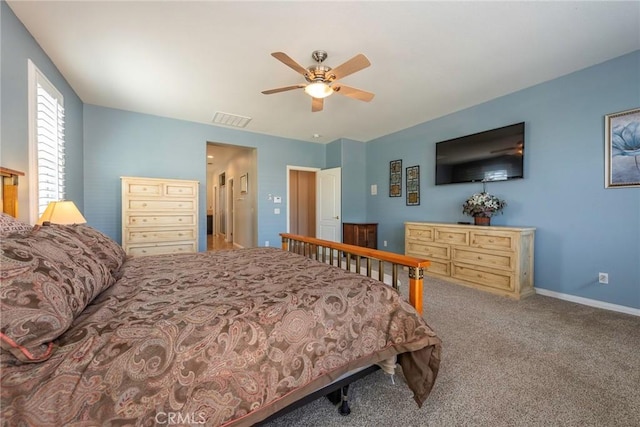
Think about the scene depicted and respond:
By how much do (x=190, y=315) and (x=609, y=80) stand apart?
432cm

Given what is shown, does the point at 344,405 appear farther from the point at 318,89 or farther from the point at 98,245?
the point at 318,89

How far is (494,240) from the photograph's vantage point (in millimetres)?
3172

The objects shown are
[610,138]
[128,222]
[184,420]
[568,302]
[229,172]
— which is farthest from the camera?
[229,172]

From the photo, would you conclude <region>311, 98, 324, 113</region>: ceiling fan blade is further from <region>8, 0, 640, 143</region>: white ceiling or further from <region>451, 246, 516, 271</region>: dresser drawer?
<region>451, 246, 516, 271</region>: dresser drawer

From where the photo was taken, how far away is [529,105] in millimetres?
3244

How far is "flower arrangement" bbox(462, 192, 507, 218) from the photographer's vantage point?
3.42 m

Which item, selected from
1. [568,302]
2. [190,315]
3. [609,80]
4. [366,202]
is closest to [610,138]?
[609,80]

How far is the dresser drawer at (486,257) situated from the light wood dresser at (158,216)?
3869mm

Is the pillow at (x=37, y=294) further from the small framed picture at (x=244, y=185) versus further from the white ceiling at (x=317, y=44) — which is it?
the small framed picture at (x=244, y=185)

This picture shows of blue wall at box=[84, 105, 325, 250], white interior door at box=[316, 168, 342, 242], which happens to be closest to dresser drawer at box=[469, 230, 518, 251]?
white interior door at box=[316, 168, 342, 242]

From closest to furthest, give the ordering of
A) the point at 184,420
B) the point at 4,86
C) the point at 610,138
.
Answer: the point at 184,420, the point at 4,86, the point at 610,138

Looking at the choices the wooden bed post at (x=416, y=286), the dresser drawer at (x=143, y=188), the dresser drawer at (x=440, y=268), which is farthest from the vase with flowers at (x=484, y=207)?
the dresser drawer at (x=143, y=188)

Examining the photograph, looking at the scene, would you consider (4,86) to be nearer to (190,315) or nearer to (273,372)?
(190,315)

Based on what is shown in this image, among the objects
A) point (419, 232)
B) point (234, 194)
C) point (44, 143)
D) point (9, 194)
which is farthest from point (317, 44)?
point (234, 194)
